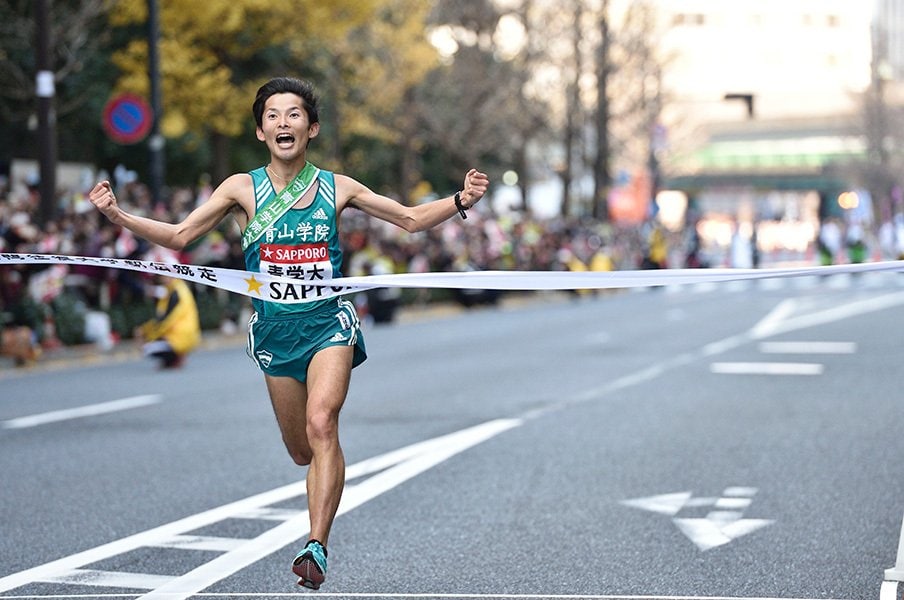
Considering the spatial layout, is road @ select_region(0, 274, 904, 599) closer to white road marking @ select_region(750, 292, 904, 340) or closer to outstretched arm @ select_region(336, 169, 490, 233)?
outstretched arm @ select_region(336, 169, 490, 233)

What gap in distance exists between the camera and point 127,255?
22.2m

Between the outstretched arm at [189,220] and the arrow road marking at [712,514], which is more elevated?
the outstretched arm at [189,220]

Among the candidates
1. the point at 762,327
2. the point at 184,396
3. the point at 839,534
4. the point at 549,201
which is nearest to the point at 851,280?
the point at 762,327

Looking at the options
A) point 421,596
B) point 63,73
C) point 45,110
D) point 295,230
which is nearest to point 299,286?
point 295,230

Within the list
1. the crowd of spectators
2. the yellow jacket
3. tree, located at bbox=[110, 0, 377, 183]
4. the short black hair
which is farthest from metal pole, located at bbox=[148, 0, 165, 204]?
the short black hair

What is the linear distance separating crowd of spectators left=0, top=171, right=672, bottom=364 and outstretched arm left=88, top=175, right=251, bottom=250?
13923 millimetres

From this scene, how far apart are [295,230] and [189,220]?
40 cm

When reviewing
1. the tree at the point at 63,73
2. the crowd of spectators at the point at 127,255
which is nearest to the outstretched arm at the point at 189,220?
the crowd of spectators at the point at 127,255

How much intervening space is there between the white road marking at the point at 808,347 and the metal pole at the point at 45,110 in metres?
9.62

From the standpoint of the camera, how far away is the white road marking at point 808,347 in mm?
20875

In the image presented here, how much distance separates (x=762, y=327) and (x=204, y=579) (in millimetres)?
20341

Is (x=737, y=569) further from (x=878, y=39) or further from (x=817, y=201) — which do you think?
(x=817, y=201)

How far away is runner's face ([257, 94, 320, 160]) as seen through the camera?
20.1 ft

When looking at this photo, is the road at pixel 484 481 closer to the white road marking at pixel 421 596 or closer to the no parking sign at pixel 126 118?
the white road marking at pixel 421 596
